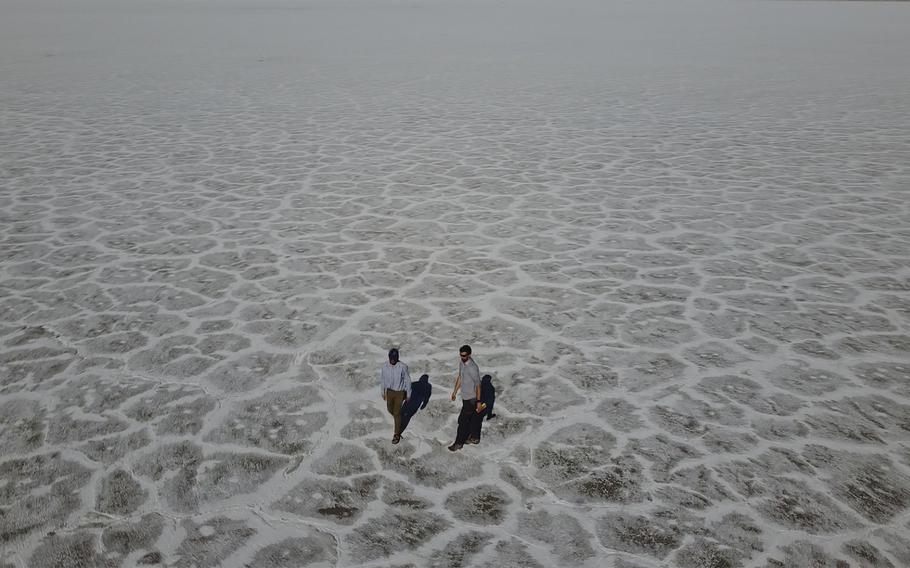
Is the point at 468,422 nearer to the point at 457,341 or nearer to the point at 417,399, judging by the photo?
the point at 417,399

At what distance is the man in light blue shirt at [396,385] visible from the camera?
14.7 feet

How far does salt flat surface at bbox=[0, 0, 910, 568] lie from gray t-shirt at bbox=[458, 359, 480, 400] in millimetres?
478

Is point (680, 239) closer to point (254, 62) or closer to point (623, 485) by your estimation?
point (623, 485)

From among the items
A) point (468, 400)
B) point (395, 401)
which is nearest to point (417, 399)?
point (395, 401)

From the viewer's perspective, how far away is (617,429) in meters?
4.79

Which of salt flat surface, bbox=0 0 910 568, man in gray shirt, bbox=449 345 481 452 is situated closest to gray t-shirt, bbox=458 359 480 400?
man in gray shirt, bbox=449 345 481 452

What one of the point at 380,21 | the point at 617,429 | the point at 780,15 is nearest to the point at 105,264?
the point at 617,429

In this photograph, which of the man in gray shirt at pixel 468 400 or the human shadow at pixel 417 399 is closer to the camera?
the man in gray shirt at pixel 468 400

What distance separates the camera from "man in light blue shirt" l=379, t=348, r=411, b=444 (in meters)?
4.49

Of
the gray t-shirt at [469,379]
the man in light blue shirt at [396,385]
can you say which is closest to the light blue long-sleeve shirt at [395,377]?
the man in light blue shirt at [396,385]

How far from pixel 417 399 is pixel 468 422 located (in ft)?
2.31

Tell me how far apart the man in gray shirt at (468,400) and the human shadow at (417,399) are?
0.40 metres

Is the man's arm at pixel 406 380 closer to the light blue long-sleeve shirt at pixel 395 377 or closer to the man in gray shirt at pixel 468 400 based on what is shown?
the light blue long-sleeve shirt at pixel 395 377

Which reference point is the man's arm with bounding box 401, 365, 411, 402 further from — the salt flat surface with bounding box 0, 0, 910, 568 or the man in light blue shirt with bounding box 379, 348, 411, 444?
the salt flat surface with bounding box 0, 0, 910, 568
